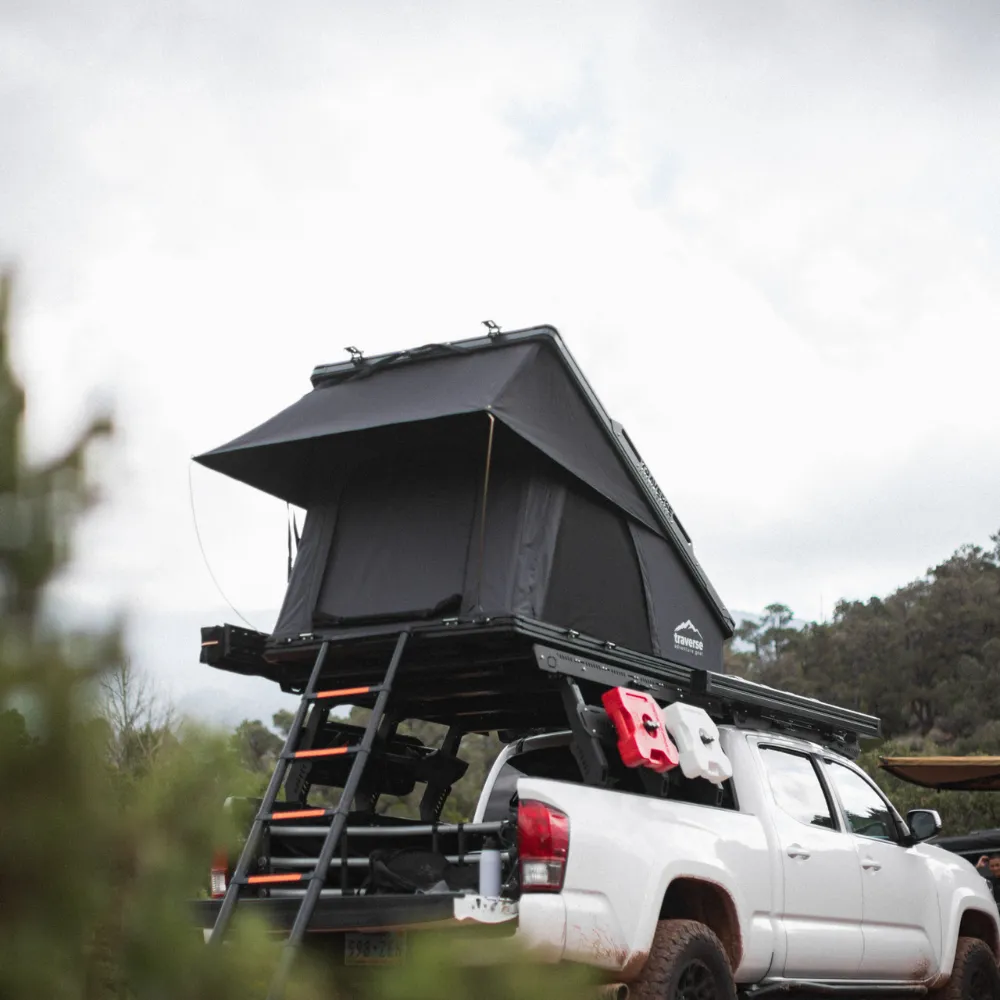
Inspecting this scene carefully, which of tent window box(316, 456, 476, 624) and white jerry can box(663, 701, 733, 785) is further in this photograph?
tent window box(316, 456, 476, 624)

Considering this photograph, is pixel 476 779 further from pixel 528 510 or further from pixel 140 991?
pixel 140 991

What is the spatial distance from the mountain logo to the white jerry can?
132cm

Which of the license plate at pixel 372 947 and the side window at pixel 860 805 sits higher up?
the side window at pixel 860 805

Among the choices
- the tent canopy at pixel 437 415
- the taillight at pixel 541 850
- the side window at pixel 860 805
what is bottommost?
the taillight at pixel 541 850

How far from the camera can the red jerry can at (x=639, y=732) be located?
623 centimetres

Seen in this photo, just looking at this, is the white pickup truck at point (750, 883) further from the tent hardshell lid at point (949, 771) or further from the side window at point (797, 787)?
the tent hardshell lid at point (949, 771)

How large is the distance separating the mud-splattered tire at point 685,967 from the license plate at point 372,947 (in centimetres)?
109

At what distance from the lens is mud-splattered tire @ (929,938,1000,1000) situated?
8547 mm

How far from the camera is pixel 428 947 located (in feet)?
5.78

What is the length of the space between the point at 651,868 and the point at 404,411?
2.73 metres

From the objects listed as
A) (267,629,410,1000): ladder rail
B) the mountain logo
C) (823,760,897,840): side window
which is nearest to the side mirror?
(823,760,897,840): side window

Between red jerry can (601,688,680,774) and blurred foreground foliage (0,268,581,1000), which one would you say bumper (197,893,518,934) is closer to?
red jerry can (601,688,680,774)

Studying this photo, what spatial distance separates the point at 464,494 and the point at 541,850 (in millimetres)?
2409

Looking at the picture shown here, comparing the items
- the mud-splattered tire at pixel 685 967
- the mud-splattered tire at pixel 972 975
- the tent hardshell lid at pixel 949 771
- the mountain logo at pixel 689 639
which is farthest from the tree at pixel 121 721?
the tent hardshell lid at pixel 949 771
